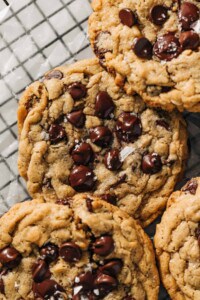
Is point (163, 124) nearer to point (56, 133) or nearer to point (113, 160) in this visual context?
point (113, 160)

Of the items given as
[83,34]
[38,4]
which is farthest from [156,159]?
[38,4]

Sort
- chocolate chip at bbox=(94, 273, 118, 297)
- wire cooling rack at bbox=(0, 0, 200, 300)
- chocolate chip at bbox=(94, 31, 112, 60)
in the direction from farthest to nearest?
wire cooling rack at bbox=(0, 0, 200, 300) < chocolate chip at bbox=(94, 31, 112, 60) < chocolate chip at bbox=(94, 273, 118, 297)

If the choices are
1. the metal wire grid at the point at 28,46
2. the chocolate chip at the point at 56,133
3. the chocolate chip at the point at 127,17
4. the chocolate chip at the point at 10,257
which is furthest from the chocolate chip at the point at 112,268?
the chocolate chip at the point at 127,17

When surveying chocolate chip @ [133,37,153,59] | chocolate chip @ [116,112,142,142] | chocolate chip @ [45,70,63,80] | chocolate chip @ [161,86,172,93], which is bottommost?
chocolate chip @ [116,112,142,142]

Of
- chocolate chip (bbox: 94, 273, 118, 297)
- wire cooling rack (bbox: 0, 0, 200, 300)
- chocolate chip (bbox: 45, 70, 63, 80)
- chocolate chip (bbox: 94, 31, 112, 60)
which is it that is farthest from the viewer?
wire cooling rack (bbox: 0, 0, 200, 300)

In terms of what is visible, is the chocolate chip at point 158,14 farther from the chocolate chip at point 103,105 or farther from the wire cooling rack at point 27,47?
the wire cooling rack at point 27,47

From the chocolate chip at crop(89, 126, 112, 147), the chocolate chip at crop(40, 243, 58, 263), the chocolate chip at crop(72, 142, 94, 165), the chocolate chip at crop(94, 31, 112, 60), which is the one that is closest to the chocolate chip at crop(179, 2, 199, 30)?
the chocolate chip at crop(94, 31, 112, 60)

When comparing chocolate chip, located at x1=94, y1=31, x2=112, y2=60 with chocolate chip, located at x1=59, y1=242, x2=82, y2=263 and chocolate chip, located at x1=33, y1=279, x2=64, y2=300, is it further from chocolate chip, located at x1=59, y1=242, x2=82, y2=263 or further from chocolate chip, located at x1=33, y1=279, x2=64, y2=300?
chocolate chip, located at x1=33, y1=279, x2=64, y2=300
